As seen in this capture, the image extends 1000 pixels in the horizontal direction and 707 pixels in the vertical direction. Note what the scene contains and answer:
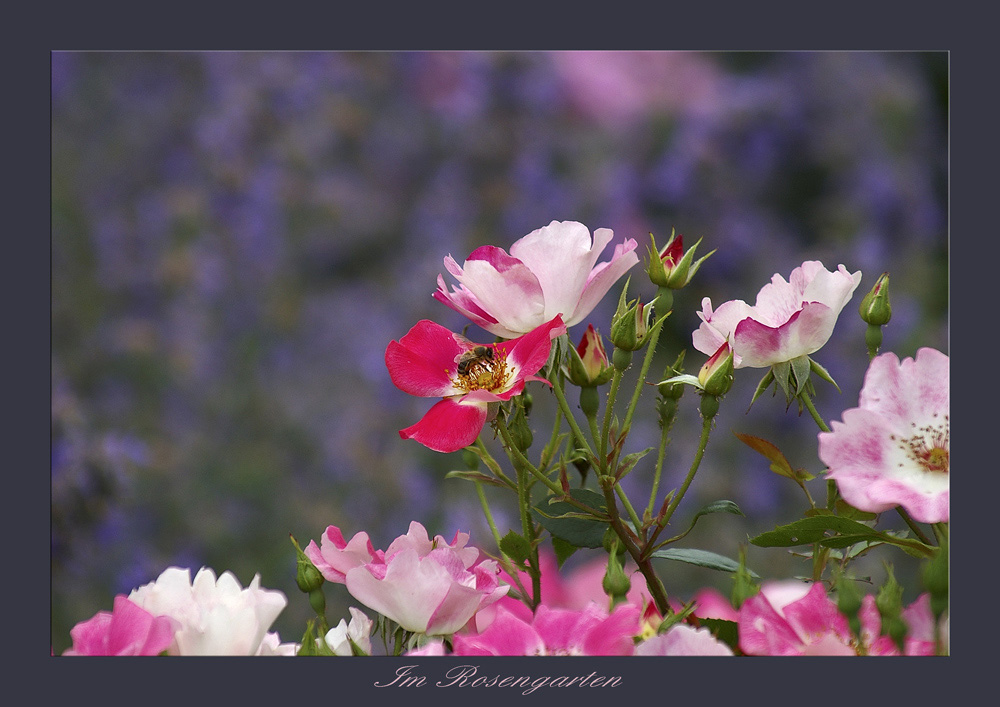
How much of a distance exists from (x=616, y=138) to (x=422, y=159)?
27 cm

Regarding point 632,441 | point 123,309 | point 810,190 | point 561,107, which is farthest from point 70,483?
point 810,190

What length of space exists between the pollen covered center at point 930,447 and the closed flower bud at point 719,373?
0.07m

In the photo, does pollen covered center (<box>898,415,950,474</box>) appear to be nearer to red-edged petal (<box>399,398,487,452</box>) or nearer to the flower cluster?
the flower cluster

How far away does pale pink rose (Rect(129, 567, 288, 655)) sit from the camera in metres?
0.38

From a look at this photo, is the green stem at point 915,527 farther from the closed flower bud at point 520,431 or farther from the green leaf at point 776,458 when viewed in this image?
the closed flower bud at point 520,431

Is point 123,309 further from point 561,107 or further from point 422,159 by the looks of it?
point 561,107

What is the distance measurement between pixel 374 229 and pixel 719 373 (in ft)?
3.61

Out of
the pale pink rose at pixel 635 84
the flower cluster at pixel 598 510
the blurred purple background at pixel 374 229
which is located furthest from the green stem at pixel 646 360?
the pale pink rose at pixel 635 84

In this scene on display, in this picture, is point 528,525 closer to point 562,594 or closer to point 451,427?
point 451,427

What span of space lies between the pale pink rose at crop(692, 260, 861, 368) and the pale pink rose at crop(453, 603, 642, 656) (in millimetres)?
112

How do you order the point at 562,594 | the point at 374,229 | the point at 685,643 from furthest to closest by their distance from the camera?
the point at 374,229, the point at 562,594, the point at 685,643

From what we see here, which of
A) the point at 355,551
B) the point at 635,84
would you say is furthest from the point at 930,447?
the point at 635,84

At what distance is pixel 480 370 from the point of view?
394 mm

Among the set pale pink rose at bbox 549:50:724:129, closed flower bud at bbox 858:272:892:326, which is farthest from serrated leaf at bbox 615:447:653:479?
pale pink rose at bbox 549:50:724:129
